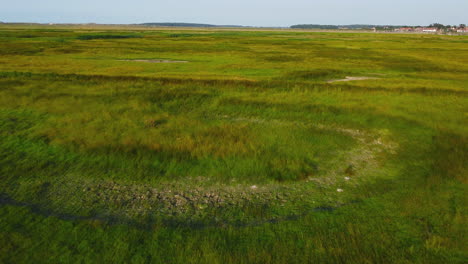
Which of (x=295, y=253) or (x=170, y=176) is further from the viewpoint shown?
(x=170, y=176)

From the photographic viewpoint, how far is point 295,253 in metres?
6.98

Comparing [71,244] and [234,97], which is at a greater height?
[234,97]

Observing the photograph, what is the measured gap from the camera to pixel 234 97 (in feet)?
69.3

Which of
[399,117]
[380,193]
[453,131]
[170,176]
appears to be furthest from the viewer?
[399,117]

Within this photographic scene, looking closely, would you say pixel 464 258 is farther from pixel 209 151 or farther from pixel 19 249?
pixel 19 249

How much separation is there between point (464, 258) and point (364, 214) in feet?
7.53

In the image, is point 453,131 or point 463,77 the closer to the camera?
point 453,131

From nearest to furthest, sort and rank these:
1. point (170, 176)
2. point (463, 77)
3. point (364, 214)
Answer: point (364, 214), point (170, 176), point (463, 77)

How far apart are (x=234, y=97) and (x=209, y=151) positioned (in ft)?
30.3

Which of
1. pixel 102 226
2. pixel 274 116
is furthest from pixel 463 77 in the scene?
pixel 102 226

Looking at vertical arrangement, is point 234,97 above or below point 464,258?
above

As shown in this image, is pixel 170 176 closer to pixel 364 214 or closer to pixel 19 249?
pixel 19 249

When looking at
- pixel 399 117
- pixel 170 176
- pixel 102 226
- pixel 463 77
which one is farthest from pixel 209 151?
pixel 463 77

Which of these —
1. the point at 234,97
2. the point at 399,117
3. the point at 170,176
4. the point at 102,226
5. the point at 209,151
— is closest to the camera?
the point at 102,226
